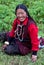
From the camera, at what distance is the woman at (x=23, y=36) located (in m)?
4.34

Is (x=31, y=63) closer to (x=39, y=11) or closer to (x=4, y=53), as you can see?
(x=4, y=53)

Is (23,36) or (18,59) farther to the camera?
(23,36)

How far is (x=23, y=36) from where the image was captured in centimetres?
454

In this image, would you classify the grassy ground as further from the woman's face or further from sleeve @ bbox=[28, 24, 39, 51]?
the woman's face

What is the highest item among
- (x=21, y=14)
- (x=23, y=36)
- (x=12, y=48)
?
(x=21, y=14)

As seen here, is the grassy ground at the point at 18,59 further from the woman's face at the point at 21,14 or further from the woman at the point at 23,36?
the woman's face at the point at 21,14

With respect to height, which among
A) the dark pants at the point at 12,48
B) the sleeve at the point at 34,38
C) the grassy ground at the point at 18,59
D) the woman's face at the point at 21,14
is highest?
the woman's face at the point at 21,14

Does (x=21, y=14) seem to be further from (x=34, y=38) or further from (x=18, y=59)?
(x=18, y=59)

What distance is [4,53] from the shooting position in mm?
4590

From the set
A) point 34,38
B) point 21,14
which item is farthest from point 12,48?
point 21,14

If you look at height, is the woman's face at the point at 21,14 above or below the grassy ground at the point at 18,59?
above

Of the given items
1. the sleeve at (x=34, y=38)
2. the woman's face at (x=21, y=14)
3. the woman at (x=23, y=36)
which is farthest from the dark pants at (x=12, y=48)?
the woman's face at (x=21, y=14)

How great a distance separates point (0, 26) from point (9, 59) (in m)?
1.18

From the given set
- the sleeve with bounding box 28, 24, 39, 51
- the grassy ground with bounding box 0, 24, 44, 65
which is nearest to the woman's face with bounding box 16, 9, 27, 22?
the sleeve with bounding box 28, 24, 39, 51
